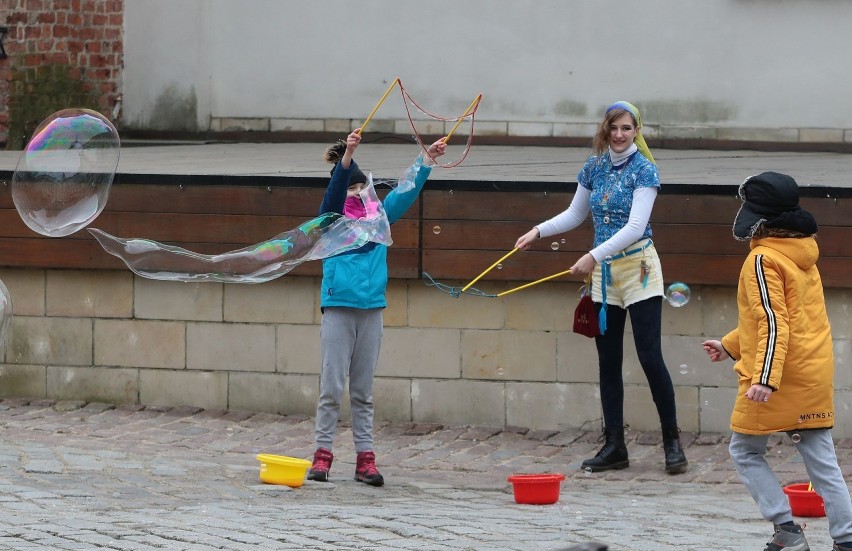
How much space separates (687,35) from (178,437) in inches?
263

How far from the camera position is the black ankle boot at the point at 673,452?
23.5ft

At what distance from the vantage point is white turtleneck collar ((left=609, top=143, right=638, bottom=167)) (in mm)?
6949

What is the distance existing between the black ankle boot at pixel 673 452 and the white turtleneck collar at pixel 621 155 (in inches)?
53.1

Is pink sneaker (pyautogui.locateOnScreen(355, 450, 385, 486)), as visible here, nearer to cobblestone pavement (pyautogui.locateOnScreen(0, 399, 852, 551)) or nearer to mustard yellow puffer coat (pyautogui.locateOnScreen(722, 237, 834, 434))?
cobblestone pavement (pyautogui.locateOnScreen(0, 399, 852, 551))

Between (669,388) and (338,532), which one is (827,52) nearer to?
(669,388)

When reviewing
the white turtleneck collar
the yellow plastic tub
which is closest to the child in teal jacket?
the yellow plastic tub

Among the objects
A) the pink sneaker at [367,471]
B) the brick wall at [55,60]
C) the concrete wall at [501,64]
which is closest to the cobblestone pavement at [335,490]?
the pink sneaker at [367,471]

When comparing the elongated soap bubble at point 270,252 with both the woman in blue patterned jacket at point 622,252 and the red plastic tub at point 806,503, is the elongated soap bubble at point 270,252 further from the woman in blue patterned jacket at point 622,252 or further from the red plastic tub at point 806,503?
the red plastic tub at point 806,503

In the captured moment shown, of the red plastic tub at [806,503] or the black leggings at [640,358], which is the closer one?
the red plastic tub at [806,503]

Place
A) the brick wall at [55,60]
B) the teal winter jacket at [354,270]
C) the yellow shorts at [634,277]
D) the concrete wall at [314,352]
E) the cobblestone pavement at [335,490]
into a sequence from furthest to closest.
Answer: the brick wall at [55,60], the concrete wall at [314,352], the yellow shorts at [634,277], the teal winter jacket at [354,270], the cobblestone pavement at [335,490]

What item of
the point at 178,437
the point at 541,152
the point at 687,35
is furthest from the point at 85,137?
the point at 687,35

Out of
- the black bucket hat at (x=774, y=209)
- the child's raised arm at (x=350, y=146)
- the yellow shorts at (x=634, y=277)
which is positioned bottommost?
the yellow shorts at (x=634, y=277)

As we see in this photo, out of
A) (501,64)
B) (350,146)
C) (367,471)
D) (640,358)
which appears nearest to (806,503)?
(640,358)

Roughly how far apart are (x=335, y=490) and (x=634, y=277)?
1758mm
